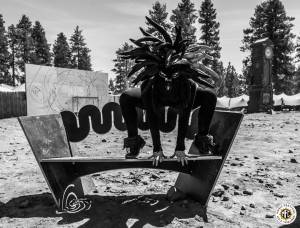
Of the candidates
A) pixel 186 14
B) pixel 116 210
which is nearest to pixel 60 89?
pixel 116 210

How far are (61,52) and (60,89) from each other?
41.4 m

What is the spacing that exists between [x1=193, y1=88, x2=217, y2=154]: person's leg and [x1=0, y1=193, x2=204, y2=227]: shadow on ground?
740 millimetres

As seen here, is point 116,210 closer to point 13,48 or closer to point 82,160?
point 82,160

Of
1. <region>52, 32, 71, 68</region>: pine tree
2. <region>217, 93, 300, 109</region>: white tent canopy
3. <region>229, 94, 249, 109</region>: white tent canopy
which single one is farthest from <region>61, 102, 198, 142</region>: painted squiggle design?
<region>52, 32, 71, 68</region>: pine tree

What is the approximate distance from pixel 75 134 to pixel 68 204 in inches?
40.8

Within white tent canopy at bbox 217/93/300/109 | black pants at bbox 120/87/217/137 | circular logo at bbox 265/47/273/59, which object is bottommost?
black pants at bbox 120/87/217/137

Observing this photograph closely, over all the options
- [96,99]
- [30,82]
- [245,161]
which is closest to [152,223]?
[245,161]

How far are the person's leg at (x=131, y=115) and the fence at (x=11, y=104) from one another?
1927 centimetres

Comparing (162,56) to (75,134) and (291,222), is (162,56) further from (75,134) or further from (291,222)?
(291,222)

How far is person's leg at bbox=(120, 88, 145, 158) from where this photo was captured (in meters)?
3.38

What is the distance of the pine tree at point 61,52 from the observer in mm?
57344

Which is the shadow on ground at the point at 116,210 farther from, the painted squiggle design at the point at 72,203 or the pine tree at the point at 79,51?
the pine tree at the point at 79,51

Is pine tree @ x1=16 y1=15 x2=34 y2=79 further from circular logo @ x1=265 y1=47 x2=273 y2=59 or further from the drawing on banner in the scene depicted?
circular logo @ x1=265 y1=47 x2=273 y2=59

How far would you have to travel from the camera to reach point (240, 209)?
136 inches
